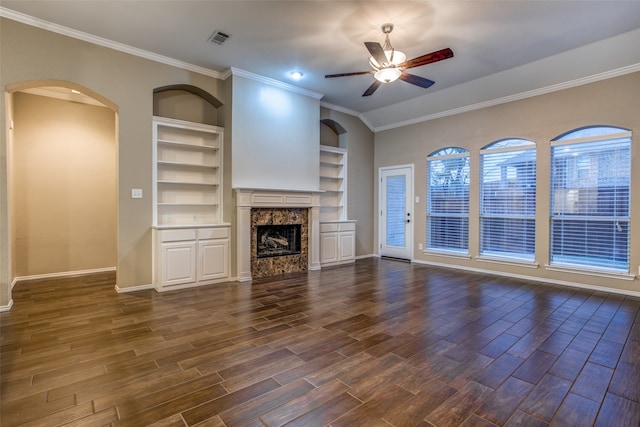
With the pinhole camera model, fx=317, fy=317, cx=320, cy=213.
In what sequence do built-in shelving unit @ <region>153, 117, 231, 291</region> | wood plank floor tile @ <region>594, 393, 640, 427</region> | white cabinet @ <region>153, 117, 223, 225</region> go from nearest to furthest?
wood plank floor tile @ <region>594, 393, 640, 427</region> → built-in shelving unit @ <region>153, 117, 231, 291</region> → white cabinet @ <region>153, 117, 223, 225</region>

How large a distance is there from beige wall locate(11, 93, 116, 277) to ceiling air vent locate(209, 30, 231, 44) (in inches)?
114

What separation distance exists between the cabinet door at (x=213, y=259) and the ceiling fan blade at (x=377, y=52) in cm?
341

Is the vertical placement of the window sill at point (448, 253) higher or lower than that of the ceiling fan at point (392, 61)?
lower

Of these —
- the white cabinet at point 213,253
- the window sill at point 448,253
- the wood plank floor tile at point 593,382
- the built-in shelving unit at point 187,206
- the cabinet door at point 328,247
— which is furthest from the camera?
the cabinet door at point 328,247

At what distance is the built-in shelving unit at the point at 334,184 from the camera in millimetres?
7094

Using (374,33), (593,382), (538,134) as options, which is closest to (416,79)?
(374,33)

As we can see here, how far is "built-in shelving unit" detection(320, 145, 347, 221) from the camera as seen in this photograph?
23.3ft

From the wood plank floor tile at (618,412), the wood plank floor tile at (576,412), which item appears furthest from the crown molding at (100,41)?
the wood plank floor tile at (618,412)

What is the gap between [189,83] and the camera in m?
4.97

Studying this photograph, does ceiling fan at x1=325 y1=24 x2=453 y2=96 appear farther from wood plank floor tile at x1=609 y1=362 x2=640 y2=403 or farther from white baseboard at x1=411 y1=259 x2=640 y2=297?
white baseboard at x1=411 y1=259 x2=640 y2=297

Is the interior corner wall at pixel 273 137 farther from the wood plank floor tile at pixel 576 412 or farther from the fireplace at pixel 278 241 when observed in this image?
the wood plank floor tile at pixel 576 412

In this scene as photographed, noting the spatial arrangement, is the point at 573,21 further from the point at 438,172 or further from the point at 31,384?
the point at 31,384

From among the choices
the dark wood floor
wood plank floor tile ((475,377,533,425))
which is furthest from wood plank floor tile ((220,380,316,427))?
wood plank floor tile ((475,377,533,425))

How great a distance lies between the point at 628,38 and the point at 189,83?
19.7ft
